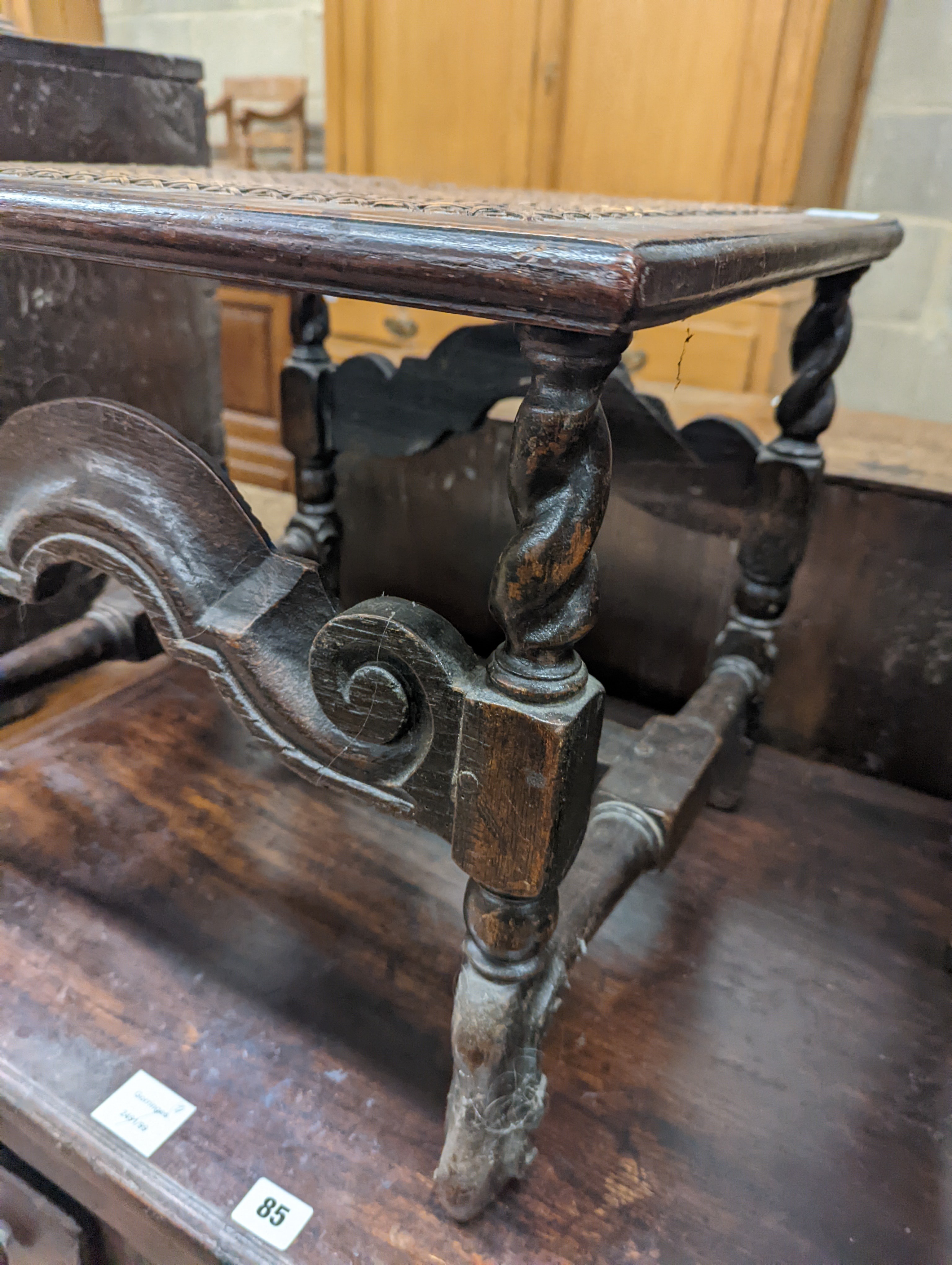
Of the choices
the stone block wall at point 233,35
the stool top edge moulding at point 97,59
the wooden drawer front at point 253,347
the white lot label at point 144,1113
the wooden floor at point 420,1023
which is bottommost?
the wooden floor at point 420,1023

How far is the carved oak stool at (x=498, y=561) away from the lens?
1.55 ft

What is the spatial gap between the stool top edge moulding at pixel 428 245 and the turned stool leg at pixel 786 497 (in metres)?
0.38

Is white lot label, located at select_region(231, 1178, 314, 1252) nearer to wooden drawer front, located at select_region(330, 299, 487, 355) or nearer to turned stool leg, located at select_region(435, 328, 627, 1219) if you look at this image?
turned stool leg, located at select_region(435, 328, 627, 1219)

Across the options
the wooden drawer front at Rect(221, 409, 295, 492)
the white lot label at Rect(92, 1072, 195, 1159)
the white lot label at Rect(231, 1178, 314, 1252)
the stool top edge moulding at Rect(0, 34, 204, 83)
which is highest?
the stool top edge moulding at Rect(0, 34, 204, 83)

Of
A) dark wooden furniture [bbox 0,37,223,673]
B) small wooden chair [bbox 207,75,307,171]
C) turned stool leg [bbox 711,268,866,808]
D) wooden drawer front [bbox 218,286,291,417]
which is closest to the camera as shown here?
turned stool leg [bbox 711,268,866,808]

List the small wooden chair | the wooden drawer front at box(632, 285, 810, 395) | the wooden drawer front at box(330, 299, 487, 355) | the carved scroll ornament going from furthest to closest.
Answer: the small wooden chair → the wooden drawer front at box(330, 299, 487, 355) → the wooden drawer front at box(632, 285, 810, 395) → the carved scroll ornament

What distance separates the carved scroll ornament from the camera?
633mm

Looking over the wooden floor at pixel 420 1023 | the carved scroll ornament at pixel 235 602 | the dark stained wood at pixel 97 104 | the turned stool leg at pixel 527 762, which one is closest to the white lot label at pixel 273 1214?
the wooden floor at pixel 420 1023

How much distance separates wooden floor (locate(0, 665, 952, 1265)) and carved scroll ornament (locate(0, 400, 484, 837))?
0.34 metres

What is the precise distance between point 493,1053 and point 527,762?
0.79 feet

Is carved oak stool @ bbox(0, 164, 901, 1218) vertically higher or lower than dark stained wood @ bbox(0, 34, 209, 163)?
lower

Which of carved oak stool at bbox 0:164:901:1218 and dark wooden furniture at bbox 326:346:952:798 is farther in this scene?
dark wooden furniture at bbox 326:346:952:798

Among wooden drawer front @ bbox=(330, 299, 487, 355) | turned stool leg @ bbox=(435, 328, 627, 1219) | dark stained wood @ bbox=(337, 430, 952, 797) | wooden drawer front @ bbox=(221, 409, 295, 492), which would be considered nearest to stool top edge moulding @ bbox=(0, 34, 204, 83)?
dark stained wood @ bbox=(337, 430, 952, 797)

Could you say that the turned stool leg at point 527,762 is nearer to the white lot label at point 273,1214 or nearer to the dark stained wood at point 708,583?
the white lot label at point 273,1214
